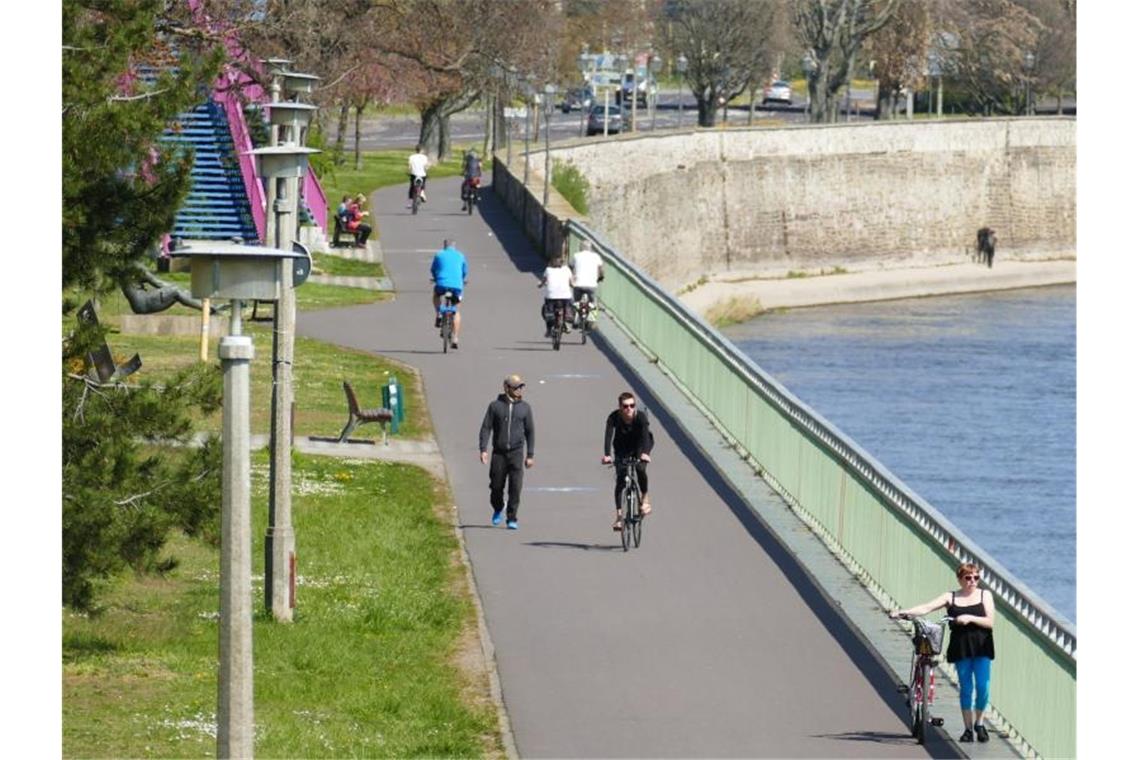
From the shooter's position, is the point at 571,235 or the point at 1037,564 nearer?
the point at 571,235

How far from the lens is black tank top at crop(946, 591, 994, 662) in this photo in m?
15.5

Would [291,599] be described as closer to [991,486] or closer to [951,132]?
[991,486]

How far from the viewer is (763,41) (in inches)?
4446

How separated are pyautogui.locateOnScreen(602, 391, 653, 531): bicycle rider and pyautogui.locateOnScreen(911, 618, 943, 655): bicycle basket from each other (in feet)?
19.4

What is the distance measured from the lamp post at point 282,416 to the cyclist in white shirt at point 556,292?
14.3 m

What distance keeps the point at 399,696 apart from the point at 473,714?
0.75 m

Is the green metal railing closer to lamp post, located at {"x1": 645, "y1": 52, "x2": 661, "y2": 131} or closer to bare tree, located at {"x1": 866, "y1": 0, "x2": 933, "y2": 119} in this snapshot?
lamp post, located at {"x1": 645, "y1": 52, "x2": 661, "y2": 131}

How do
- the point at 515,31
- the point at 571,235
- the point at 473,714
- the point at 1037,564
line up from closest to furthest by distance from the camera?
the point at 473,714
the point at 571,235
the point at 1037,564
the point at 515,31

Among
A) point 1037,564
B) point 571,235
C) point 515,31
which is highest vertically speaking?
point 515,31

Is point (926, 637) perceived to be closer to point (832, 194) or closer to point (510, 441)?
point (510, 441)

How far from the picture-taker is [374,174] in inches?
2874

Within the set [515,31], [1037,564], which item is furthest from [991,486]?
[515,31]

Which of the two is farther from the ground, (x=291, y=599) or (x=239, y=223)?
(x=239, y=223)

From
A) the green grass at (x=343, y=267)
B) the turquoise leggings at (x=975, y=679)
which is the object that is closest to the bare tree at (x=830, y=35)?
the green grass at (x=343, y=267)
